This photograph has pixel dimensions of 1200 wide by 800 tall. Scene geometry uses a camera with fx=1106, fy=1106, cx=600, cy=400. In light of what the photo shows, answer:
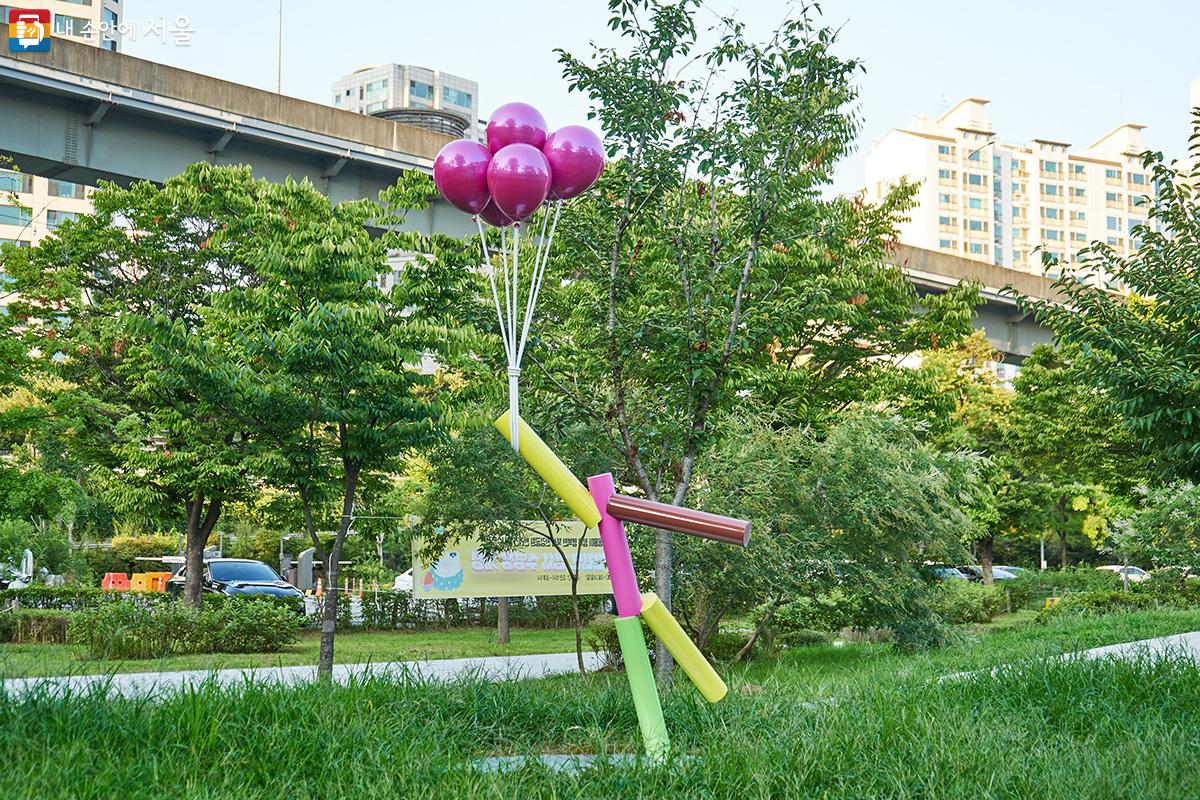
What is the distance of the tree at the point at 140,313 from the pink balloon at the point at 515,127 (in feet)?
38.2

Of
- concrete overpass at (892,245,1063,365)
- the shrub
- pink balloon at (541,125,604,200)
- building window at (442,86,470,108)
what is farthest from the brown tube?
building window at (442,86,470,108)

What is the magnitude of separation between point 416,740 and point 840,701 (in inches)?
122

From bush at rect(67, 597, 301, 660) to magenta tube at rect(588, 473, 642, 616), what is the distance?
36.9 ft

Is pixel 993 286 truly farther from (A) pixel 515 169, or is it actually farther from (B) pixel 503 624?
(A) pixel 515 169

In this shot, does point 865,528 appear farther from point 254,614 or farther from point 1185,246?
point 254,614

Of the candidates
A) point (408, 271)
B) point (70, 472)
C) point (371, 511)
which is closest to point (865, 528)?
point (408, 271)

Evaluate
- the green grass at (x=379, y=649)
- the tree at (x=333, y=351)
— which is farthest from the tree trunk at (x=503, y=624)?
the tree at (x=333, y=351)

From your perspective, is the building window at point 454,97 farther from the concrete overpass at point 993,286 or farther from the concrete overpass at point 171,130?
the concrete overpass at point 171,130

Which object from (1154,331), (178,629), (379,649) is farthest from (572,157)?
(379,649)

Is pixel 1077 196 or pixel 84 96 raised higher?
pixel 1077 196

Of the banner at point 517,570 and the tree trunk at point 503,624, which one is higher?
the banner at point 517,570

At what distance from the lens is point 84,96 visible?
17500mm

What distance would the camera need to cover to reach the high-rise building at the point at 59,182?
2336 inches

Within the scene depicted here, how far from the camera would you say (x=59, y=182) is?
60.0 meters
